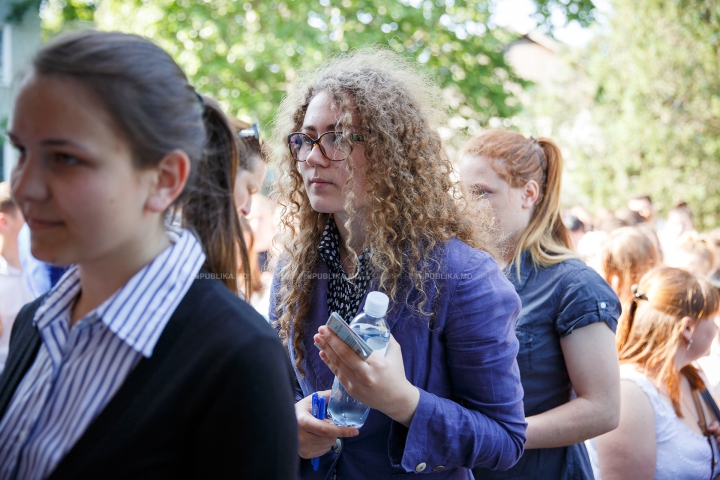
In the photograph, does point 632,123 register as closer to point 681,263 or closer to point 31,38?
point 681,263

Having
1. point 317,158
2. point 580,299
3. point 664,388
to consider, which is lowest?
point 664,388

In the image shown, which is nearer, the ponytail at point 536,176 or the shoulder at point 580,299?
the shoulder at point 580,299

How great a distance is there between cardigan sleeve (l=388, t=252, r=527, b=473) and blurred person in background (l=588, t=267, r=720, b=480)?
1186 mm

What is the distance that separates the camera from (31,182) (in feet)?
3.76

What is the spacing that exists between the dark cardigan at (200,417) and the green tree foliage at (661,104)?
709 inches

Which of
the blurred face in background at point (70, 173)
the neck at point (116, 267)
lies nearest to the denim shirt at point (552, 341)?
the neck at point (116, 267)

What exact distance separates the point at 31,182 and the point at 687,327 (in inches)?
115

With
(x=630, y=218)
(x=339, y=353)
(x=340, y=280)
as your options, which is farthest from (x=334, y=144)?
(x=630, y=218)

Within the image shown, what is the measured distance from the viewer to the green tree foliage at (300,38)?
1038 centimetres

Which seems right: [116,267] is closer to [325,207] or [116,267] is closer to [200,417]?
[200,417]

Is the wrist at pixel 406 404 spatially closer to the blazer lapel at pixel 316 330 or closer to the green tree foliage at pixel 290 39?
the blazer lapel at pixel 316 330

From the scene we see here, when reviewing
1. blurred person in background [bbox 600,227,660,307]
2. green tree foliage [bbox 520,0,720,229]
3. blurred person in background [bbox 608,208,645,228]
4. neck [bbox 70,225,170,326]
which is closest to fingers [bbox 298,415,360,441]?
neck [bbox 70,225,170,326]

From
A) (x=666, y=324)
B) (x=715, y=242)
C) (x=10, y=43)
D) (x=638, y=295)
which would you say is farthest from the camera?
(x=10, y=43)

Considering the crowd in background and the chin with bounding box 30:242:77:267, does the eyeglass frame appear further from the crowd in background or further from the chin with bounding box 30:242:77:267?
the chin with bounding box 30:242:77:267
